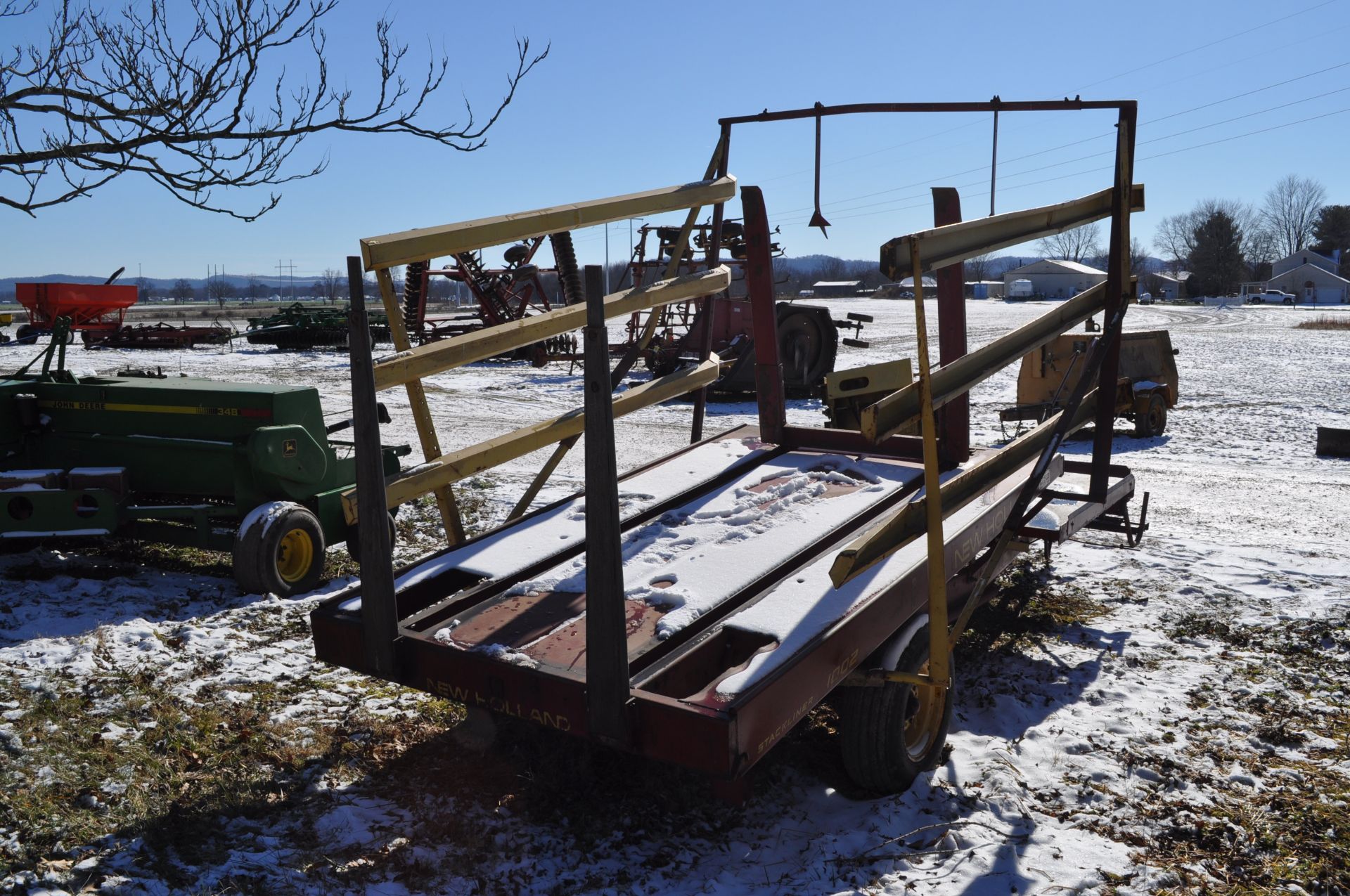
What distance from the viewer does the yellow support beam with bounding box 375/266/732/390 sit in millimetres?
3654

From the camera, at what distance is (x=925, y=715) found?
12.3 feet

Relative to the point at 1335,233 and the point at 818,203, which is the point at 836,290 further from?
the point at 818,203

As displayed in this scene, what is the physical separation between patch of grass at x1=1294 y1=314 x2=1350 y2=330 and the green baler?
4049cm

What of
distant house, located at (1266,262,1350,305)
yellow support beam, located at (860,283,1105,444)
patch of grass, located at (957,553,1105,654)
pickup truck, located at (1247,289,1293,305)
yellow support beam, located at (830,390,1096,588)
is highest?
distant house, located at (1266,262,1350,305)

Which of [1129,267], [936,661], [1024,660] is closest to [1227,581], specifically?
[1024,660]

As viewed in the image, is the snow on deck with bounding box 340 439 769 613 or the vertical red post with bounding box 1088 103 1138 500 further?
the vertical red post with bounding box 1088 103 1138 500

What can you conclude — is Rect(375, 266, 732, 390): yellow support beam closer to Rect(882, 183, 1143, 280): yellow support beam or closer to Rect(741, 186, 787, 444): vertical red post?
Rect(741, 186, 787, 444): vertical red post

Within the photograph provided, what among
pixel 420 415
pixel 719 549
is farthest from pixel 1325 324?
pixel 420 415

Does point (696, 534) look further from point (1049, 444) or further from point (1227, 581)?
point (1227, 581)

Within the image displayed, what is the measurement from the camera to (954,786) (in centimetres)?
364

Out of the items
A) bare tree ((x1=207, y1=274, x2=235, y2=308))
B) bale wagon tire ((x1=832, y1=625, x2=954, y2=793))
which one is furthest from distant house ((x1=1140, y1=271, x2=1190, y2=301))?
bare tree ((x1=207, y1=274, x2=235, y2=308))

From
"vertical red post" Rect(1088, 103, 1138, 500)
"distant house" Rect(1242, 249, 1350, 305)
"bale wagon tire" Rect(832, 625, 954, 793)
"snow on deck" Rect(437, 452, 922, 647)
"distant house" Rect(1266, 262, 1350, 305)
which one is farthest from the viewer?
"distant house" Rect(1242, 249, 1350, 305)

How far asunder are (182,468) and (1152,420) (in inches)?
433

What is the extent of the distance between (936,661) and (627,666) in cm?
113
